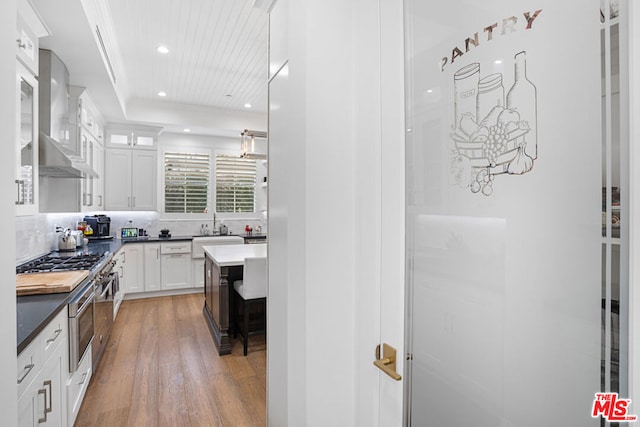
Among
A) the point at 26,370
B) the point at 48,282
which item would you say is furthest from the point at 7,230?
the point at 48,282

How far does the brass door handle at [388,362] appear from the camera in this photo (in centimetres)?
99

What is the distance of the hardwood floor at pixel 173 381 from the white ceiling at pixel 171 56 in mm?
2611

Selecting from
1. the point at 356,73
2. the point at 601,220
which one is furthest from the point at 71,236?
the point at 601,220

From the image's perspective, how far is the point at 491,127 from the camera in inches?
28.7

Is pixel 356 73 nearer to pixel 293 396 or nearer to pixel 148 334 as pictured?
pixel 293 396

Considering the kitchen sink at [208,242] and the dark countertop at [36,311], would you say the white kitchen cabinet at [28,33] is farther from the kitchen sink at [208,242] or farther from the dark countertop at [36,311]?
the kitchen sink at [208,242]

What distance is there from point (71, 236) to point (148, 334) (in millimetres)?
1390

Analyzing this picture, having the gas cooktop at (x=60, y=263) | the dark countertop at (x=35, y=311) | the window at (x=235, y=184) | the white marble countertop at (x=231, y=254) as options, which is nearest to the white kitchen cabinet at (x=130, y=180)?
the window at (x=235, y=184)

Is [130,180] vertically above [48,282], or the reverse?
[130,180]

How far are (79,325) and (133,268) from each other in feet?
11.1

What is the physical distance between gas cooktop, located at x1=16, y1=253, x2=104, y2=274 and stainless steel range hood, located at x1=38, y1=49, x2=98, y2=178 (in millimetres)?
789

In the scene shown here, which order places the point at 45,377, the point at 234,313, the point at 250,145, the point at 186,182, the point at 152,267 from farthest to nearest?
the point at 186,182 → the point at 152,267 → the point at 250,145 → the point at 234,313 → the point at 45,377

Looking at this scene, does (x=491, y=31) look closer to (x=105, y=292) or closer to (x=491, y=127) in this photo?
(x=491, y=127)

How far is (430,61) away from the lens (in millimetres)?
886
